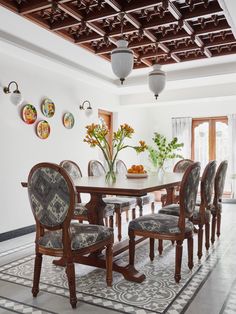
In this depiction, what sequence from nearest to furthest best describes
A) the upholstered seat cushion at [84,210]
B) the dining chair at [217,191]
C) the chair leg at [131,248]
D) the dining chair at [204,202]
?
1. the chair leg at [131,248]
2. the dining chair at [204,202]
3. the upholstered seat cushion at [84,210]
4. the dining chair at [217,191]

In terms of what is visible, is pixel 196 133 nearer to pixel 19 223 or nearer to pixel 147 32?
pixel 147 32

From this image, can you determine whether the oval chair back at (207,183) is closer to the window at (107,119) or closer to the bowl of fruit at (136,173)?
the bowl of fruit at (136,173)

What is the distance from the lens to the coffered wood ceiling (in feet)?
10.4

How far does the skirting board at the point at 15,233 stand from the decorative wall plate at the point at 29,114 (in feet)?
4.81

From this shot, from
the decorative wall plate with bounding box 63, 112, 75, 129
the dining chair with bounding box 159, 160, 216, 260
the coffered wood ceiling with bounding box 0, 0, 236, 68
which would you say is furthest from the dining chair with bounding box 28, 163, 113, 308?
the decorative wall plate with bounding box 63, 112, 75, 129

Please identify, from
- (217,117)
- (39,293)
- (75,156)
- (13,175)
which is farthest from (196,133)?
(39,293)

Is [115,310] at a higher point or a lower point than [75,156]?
lower

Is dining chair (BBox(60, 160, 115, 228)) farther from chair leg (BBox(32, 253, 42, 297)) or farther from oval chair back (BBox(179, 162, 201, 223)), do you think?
oval chair back (BBox(179, 162, 201, 223))

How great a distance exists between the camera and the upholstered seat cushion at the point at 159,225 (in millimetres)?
2639

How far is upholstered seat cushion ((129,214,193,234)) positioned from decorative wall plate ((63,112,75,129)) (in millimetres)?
2810

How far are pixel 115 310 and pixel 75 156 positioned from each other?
11.6ft

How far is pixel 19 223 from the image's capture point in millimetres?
4379

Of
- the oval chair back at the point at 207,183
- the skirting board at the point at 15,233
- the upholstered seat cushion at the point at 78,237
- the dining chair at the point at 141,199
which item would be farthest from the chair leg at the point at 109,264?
the skirting board at the point at 15,233

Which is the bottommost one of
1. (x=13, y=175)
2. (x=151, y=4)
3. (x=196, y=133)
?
(x=13, y=175)
